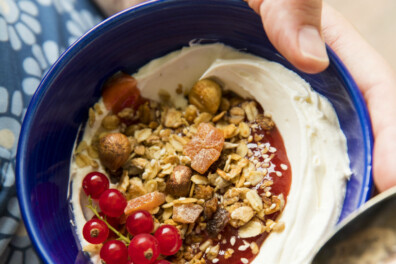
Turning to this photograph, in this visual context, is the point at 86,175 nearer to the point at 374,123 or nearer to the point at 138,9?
the point at 138,9

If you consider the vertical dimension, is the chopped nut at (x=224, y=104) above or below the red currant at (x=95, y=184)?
above

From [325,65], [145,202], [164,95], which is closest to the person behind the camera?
[325,65]

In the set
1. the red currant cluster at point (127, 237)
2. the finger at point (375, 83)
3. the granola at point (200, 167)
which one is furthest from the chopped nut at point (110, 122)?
the finger at point (375, 83)

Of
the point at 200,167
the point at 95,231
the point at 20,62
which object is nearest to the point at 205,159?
the point at 200,167

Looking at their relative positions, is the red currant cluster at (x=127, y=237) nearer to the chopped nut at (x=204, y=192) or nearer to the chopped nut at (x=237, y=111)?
the chopped nut at (x=204, y=192)

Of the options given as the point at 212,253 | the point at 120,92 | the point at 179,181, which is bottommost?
the point at 212,253

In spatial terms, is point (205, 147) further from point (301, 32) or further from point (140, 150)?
point (301, 32)

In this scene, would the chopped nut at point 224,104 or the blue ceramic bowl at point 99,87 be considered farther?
the chopped nut at point 224,104
